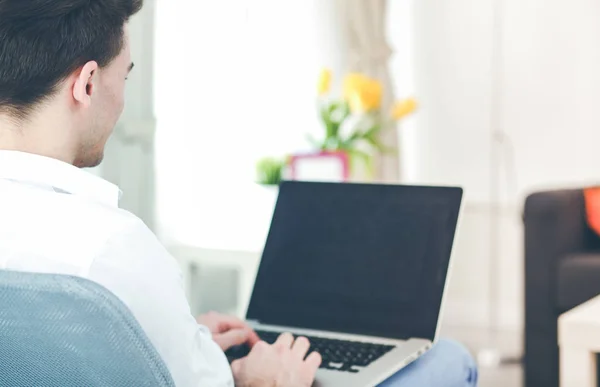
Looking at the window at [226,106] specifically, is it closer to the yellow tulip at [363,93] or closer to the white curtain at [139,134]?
the white curtain at [139,134]

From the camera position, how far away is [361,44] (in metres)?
4.17

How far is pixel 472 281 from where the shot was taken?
14.3ft

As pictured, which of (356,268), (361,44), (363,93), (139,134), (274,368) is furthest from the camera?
(361,44)

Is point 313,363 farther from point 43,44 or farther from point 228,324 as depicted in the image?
point 43,44

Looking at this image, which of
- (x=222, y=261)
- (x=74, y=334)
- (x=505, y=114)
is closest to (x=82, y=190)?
(x=74, y=334)

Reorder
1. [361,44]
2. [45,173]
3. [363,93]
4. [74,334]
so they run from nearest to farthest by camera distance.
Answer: [74,334] < [45,173] < [363,93] < [361,44]

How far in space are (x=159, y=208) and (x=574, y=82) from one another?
6.82 feet

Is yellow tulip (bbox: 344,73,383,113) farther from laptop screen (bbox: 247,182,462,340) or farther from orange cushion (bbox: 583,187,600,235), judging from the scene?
laptop screen (bbox: 247,182,462,340)

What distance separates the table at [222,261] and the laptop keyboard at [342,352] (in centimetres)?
161

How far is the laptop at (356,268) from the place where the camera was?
1300 mm

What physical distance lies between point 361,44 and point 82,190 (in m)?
3.36

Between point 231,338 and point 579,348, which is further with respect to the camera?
point 579,348

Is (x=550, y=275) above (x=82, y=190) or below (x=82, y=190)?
below

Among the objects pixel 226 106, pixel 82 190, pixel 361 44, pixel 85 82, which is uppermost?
pixel 361 44
